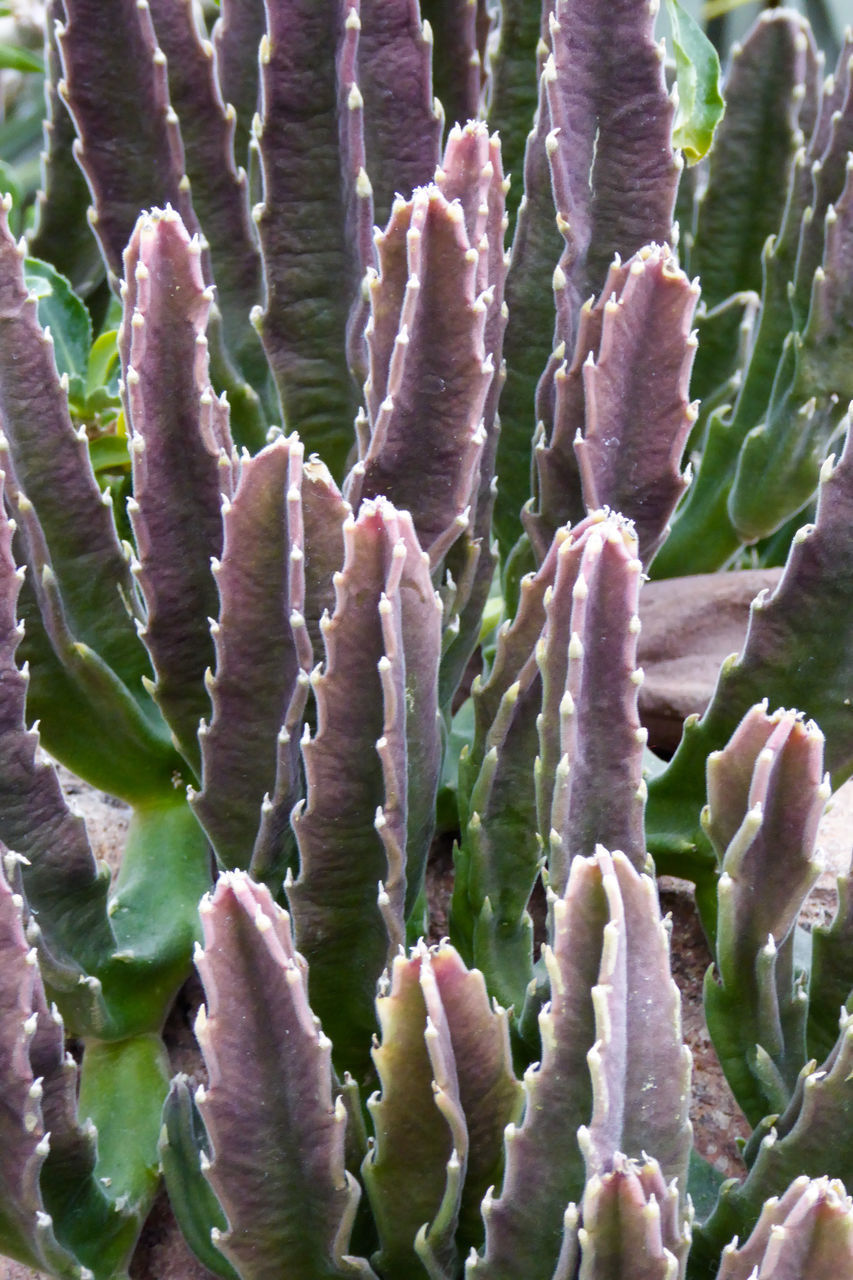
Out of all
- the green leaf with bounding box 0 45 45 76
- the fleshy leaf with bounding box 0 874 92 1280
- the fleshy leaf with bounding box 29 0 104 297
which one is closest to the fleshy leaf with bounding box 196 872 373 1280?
the fleshy leaf with bounding box 0 874 92 1280

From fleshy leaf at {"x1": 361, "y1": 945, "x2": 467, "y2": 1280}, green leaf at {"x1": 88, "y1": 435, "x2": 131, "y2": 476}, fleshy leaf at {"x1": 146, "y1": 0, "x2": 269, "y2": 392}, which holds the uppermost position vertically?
fleshy leaf at {"x1": 146, "y1": 0, "x2": 269, "y2": 392}

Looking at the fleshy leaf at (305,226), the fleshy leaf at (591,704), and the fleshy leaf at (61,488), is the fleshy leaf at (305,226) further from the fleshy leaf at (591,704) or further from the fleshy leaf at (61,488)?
the fleshy leaf at (591,704)

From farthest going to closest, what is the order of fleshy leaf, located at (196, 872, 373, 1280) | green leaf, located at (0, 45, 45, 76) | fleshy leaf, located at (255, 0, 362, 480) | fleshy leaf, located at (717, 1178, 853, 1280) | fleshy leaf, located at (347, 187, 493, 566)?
green leaf, located at (0, 45, 45, 76) → fleshy leaf, located at (255, 0, 362, 480) → fleshy leaf, located at (347, 187, 493, 566) → fleshy leaf, located at (196, 872, 373, 1280) → fleshy leaf, located at (717, 1178, 853, 1280)

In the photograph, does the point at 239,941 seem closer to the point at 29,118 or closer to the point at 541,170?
the point at 541,170

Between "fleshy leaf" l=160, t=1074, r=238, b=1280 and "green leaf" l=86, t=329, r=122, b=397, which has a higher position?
"green leaf" l=86, t=329, r=122, b=397

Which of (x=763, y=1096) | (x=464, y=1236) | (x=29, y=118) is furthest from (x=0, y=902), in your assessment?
(x=29, y=118)

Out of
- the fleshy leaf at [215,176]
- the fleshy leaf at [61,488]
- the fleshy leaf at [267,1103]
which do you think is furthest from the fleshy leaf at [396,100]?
the fleshy leaf at [267,1103]

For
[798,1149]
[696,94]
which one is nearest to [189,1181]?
[798,1149]

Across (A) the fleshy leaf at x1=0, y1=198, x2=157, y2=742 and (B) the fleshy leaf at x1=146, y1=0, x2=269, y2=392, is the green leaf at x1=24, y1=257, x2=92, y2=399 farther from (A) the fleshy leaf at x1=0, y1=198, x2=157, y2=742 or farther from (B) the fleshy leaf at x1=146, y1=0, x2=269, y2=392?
(A) the fleshy leaf at x1=0, y1=198, x2=157, y2=742
